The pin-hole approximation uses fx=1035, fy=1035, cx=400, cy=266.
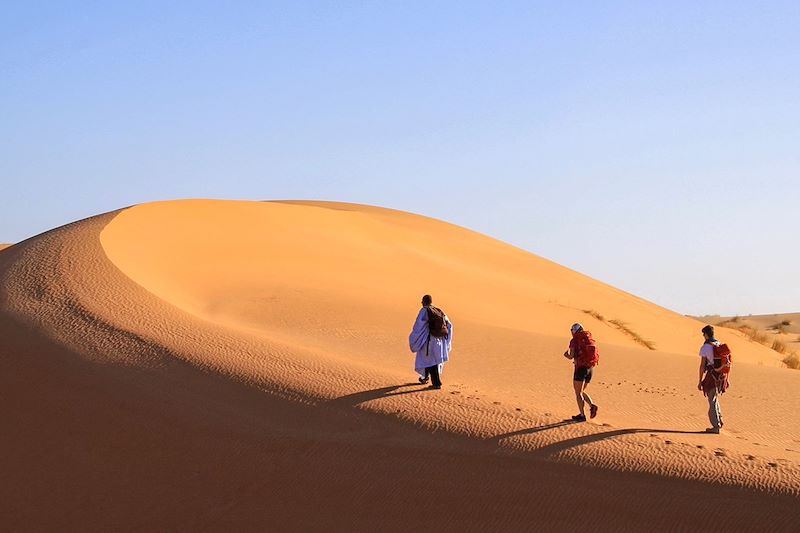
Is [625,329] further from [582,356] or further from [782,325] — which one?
[782,325]

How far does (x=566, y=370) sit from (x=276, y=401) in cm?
652

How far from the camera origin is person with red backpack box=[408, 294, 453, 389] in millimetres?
12938

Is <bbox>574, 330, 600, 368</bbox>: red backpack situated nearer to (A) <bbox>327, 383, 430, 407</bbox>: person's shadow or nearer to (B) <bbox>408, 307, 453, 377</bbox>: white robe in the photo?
(B) <bbox>408, 307, 453, 377</bbox>: white robe

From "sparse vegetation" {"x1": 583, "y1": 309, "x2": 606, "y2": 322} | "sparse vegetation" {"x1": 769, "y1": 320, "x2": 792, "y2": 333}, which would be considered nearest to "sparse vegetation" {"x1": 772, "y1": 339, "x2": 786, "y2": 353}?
"sparse vegetation" {"x1": 583, "y1": 309, "x2": 606, "y2": 322}

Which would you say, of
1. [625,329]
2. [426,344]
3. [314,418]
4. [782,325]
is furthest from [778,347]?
[314,418]

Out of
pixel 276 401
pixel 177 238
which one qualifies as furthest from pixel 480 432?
pixel 177 238

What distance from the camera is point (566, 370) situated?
57.8ft

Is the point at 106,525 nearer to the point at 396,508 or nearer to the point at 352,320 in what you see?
the point at 396,508

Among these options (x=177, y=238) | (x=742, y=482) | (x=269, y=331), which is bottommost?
(x=742, y=482)

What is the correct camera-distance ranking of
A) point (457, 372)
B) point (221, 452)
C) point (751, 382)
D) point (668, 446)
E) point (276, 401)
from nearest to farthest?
point (668, 446), point (221, 452), point (276, 401), point (457, 372), point (751, 382)

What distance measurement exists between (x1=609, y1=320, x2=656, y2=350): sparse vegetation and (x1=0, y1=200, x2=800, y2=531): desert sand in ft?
17.3

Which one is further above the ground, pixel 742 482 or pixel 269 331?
pixel 269 331

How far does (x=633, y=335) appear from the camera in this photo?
26.7m

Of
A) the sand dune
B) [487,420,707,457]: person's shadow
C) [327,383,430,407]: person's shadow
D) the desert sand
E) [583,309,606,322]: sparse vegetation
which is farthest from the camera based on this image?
the sand dune
